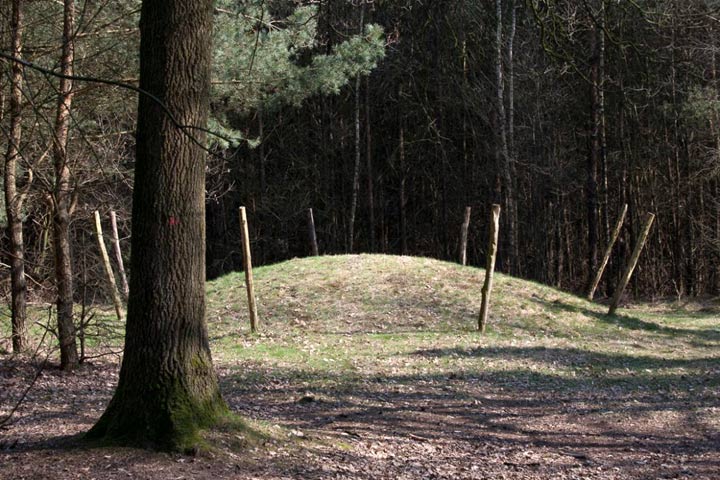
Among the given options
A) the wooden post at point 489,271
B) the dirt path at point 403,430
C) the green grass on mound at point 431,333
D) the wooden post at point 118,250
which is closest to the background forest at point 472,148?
the wooden post at point 118,250

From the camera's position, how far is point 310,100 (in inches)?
1185

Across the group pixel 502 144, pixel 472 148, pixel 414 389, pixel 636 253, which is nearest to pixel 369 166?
pixel 472 148

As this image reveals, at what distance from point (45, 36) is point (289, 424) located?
261 inches

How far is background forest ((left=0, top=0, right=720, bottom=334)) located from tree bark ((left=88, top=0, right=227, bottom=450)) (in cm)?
934

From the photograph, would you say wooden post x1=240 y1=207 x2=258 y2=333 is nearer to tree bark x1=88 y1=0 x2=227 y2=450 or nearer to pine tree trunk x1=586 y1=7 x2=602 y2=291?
tree bark x1=88 y1=0 x2=227 y2=450

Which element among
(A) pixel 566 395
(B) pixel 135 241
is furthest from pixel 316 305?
(B) pixel 135 241

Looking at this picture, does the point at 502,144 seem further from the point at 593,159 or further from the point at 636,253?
the point at 636,253

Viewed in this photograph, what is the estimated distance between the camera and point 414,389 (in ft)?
29.6

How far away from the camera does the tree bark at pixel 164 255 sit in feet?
15.9

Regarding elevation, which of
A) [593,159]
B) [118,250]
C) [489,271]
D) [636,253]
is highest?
[593,159]

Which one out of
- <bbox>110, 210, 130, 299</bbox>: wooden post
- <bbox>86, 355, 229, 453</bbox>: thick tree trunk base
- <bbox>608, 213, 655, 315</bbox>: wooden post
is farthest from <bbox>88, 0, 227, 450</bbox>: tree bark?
<bbox>608, 213, 655, 315</bbox>: wooden post

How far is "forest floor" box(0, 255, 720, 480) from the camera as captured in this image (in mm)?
5348

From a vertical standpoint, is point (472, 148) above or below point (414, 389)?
above

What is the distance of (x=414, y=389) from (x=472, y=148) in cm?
2078
